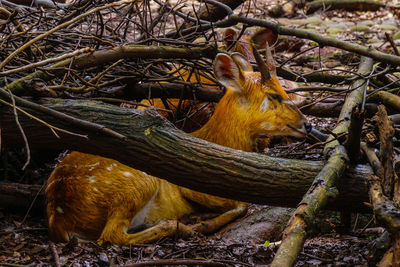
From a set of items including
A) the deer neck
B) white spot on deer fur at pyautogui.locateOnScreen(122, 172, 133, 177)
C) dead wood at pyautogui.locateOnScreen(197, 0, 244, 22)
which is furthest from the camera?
dead wood at pyautogui.locateOnScreen(197, 0, 244, 22)

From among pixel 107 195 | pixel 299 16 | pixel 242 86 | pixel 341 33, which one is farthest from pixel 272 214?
pixel 299 16

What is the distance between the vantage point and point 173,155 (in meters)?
3.59

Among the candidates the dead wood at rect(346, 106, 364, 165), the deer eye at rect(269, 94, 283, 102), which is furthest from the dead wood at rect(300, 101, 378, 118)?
the dead wood at rect(346, 106, 364, 165)

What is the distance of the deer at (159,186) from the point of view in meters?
4.80

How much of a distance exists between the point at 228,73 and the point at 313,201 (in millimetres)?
2411

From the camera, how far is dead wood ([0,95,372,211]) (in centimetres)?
359

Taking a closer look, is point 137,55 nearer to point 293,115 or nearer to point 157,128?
point 157,128

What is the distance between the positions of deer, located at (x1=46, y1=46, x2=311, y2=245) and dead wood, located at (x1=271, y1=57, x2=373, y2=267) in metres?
0.95

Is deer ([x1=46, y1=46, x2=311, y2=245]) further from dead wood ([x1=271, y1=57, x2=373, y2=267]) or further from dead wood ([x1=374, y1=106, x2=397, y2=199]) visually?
dead wood ([x1=374, y1=106, x2=397, y2=199])

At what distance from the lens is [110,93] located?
5441mm

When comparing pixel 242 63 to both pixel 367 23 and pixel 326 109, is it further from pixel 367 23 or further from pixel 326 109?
pixel 367 23

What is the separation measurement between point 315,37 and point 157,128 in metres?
1.88

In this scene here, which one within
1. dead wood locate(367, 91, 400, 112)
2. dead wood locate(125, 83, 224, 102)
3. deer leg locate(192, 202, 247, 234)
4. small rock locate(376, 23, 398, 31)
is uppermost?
small rock locate(376, 23, 398, 31)

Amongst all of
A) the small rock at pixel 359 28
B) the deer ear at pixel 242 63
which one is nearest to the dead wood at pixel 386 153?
the deer ear at pixel 242 63
